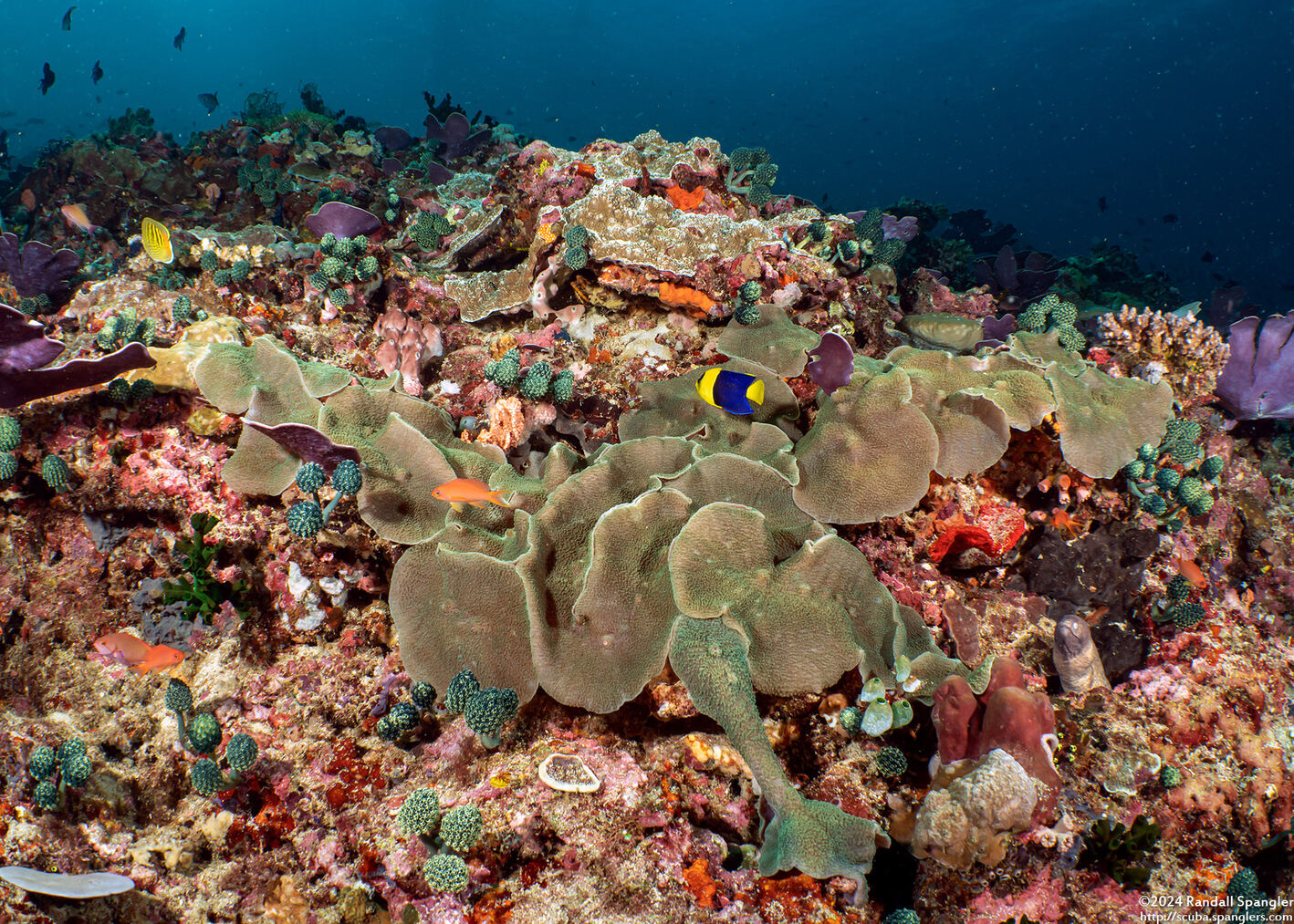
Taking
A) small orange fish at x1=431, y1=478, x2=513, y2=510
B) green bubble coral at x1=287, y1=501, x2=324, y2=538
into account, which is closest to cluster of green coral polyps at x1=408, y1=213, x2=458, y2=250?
green bubble coral at x1=287, y1=501, x2=324, y2=538

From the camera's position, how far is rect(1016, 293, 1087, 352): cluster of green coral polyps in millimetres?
4289

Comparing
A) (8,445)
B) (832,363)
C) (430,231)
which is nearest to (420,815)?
(8,445)

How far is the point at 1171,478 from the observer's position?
11.9 feet

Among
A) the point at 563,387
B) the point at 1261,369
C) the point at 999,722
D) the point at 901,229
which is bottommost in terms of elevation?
the point at 999,722

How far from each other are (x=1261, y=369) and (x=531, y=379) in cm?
599

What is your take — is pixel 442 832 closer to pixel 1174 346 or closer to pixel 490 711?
pixel 490 711

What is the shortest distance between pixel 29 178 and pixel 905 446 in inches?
716

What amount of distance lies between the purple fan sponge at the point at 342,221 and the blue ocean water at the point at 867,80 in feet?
261

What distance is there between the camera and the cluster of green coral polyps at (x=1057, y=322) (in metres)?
4.29

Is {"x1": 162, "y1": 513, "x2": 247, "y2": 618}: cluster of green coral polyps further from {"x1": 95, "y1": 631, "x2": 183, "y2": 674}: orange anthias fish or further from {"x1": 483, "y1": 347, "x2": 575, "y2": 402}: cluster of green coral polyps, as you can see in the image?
{"x1": 483, "y1": 347, "x2": 575, "y2": 402}: cluster of green coral polyps

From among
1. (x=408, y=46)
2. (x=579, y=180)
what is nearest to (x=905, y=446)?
(x=579, y=180)

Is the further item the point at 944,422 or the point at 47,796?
the point at 944,422

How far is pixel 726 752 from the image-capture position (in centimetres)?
266

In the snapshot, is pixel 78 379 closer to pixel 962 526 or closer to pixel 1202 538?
pixel 962 526
